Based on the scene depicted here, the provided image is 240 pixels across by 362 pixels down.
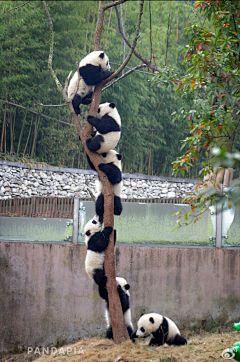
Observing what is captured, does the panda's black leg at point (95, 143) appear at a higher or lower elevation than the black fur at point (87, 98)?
lower

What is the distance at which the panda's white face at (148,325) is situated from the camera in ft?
9.69

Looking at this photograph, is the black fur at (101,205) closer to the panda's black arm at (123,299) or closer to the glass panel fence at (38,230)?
the panda's black arm at (123,299)

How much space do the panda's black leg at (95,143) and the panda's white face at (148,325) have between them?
1.61 meters

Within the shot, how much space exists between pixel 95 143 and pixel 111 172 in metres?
0.27

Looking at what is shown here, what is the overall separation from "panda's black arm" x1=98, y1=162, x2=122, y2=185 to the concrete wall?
5.82 ft

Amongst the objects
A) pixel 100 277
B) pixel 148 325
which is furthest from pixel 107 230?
pixel 148 325

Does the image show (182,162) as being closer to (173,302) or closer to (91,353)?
(91,353)

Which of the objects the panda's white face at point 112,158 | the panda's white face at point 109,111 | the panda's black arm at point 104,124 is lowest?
the panda's white face at point 112,158

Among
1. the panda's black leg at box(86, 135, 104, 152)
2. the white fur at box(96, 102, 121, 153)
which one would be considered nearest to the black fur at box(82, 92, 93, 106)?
the white fur at box(96, 102, 121, 153)

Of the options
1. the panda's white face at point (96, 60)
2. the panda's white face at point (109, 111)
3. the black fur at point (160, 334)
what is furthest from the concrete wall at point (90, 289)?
the panda's white face at point (96, 60)

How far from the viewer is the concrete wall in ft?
13.8

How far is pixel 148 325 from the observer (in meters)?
2.98

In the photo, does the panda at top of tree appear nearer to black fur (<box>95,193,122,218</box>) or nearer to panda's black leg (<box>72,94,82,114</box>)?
panda's black leg (<box>72,94,82,114</box>)

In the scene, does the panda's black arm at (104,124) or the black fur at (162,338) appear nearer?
the panda's black arm at (104,124)
